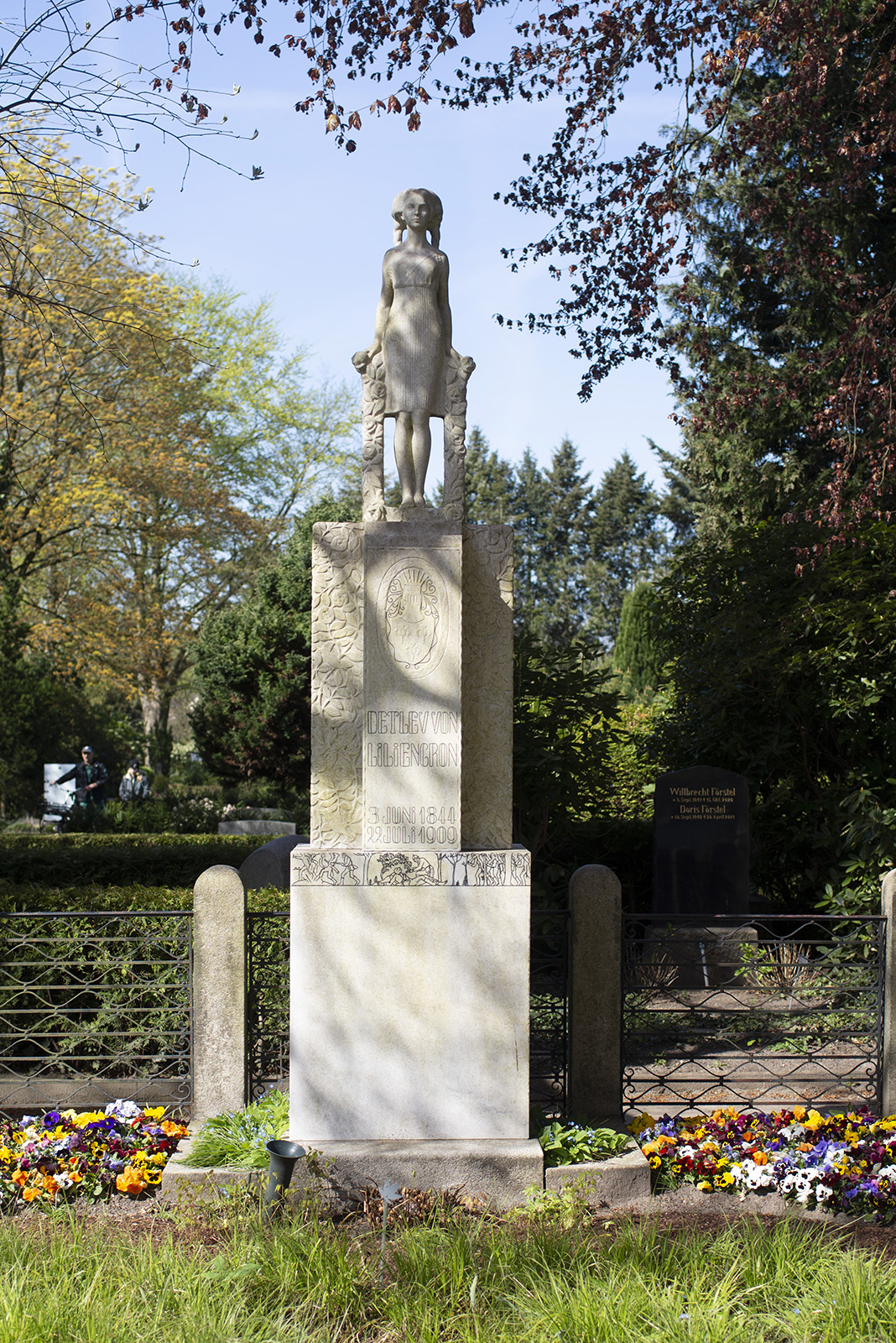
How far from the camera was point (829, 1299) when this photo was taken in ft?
11.8

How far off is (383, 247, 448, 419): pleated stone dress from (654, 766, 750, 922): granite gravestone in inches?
254

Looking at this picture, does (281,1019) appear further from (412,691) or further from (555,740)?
(555,740)

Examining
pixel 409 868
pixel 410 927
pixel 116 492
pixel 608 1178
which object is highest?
pixel 116 492

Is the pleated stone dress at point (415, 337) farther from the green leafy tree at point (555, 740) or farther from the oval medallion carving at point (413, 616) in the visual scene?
the green leafy tree at point (555, 740)

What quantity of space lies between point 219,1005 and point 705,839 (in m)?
6.49

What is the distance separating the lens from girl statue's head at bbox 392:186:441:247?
5031mm

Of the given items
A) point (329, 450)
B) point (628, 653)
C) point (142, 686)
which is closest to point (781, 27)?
point (142, 686)

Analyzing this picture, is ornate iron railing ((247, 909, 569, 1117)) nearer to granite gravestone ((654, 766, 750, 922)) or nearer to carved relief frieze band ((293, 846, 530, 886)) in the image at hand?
carved relief frieze band ((293, 846, 530, 886))

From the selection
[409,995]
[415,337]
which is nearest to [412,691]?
[409,995]

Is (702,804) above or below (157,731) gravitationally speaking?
below

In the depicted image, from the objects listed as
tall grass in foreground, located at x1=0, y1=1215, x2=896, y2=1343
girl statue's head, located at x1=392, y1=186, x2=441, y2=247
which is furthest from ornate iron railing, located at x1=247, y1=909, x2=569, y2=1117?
girl statue's head, located at x1=392, y1=186, x2=441, y2=247

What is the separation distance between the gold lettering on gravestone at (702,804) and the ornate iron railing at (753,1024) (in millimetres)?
1035

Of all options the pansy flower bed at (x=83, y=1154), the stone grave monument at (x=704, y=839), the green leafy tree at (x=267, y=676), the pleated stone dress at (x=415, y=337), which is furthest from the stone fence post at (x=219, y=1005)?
the green leafy tree at (x=267, y=676)

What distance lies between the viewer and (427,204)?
5.03 meters
